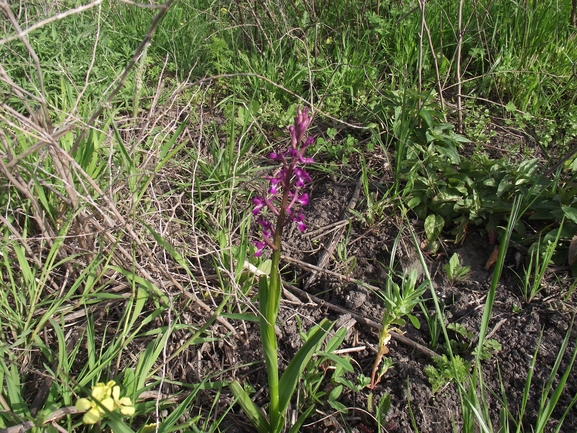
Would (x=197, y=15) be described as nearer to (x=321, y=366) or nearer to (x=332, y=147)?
(x=332, y=147)

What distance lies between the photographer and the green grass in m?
1.71

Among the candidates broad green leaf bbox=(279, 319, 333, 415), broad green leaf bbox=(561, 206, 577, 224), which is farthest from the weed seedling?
broad green leaf bbox=(279, 319, 333, 415)

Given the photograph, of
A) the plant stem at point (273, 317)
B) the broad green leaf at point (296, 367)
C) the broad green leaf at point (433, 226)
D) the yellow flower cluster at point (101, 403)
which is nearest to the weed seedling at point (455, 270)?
the broad green leaf at point (433, 226)

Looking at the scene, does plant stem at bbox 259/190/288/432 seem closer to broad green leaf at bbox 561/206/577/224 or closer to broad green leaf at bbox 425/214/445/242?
broad green leaf at bbox 425/214/445/242

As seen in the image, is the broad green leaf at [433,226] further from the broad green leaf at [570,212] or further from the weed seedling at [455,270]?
the broad green leaf at [570,212]

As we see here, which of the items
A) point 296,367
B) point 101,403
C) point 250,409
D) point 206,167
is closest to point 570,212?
point 296,367

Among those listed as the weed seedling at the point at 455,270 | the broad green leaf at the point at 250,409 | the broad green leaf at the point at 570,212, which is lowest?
the broad green leaf at the point at 250,409

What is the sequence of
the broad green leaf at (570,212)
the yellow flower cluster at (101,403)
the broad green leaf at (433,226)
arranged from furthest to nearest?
the broad green leaf at (433,226) < the broad green leaf at (570,212) < the yellow flower cluster at (101,403)

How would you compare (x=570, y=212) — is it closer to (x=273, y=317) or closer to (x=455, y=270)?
(x=455, y=270)

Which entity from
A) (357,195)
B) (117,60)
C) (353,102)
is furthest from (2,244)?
(353,102)

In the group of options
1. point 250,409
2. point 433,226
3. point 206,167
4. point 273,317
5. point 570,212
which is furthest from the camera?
point 206,167

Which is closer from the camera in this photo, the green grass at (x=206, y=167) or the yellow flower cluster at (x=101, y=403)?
the yellow flower cluster at (x=101, y=403)

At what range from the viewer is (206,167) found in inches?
101

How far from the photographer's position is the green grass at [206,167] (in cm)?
171
